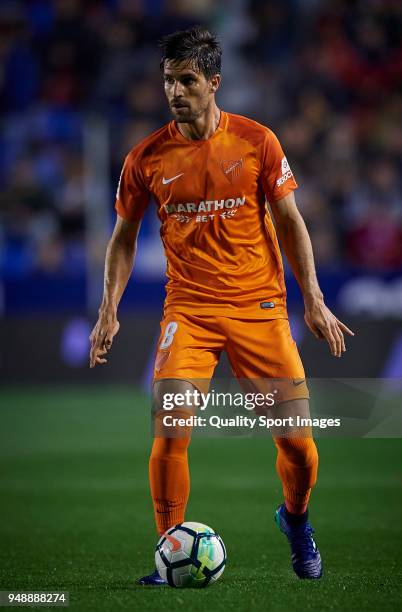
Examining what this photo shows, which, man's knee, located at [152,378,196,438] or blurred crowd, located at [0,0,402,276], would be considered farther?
blurred crowd, located at [0,0,402,276]

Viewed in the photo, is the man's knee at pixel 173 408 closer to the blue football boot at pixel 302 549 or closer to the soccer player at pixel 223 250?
the soccer player at pixel 223 250

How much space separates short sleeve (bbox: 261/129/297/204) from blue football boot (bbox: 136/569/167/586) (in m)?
1.73

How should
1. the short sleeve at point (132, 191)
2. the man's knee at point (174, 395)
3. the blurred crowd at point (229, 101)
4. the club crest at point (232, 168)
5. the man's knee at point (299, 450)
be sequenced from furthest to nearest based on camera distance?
the blurred crowd at point (229, 101) < the short sleeve at point (132, 191) < the club crest at point (232, 168) < the man's knee at point (299, 450) < the man's knee at point (174, 395)

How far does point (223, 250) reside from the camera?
5180mm

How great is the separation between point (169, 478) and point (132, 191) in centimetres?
132

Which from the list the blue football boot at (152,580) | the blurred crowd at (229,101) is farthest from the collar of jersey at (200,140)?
the blurred crowd at (229,101)

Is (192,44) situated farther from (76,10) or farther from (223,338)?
(76,10)

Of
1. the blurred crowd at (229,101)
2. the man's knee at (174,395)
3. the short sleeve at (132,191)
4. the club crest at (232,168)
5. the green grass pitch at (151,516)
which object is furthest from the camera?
the blurred crowd at (229,101)

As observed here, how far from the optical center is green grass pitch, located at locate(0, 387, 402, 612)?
4773 millimetres

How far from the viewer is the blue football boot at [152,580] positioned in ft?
16.3

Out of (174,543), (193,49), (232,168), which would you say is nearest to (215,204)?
(232,168)

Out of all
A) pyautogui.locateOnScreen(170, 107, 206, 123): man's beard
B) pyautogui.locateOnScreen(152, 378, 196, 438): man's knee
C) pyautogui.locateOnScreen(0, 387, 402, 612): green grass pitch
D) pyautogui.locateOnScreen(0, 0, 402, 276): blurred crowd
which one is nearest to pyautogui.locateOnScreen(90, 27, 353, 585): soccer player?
pyautogui.locateOnScreen(170, 107, 206, 123): man's beard

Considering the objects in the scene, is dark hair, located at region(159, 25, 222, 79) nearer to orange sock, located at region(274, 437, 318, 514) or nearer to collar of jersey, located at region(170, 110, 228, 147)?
collar of jersey, located at region(170, 110, 228, 147)

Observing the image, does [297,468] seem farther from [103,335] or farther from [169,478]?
[103,335]
